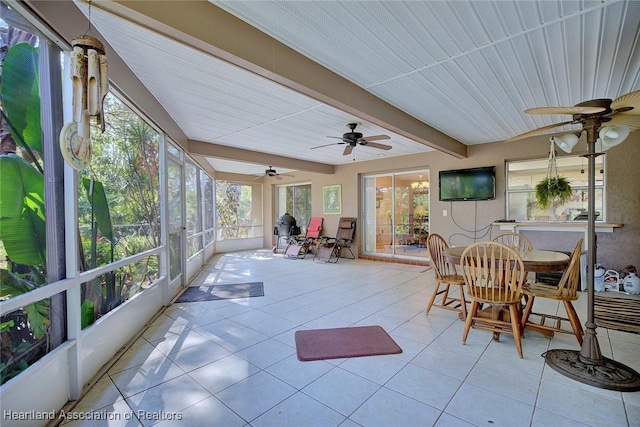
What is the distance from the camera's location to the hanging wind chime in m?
1.45

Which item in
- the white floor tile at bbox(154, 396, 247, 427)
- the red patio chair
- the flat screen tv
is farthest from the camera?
the red patio chair

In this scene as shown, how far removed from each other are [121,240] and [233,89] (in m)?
1.91

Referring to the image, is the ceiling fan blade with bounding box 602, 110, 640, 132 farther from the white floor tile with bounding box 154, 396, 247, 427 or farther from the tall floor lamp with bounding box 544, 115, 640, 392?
the white floor tile with bounding box 154, 396, 247, 427

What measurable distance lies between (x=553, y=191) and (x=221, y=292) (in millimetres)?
5562

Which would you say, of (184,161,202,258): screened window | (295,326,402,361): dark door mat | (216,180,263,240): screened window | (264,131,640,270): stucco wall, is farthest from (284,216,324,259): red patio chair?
(295,326,402,361): dark door mat

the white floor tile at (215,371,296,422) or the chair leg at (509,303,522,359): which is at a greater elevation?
the chair leg at (509,303,522,359)

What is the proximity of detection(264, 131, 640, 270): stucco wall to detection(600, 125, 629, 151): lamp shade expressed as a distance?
9.40ft

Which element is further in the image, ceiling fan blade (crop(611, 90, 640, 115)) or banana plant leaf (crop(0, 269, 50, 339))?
ceiling fan blade (crop(611, 90, 640, 115))

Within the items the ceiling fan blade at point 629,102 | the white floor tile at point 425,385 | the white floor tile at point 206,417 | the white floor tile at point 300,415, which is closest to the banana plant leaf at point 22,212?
the white floor tile at point 206,417

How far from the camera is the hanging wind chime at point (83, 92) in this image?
1449 mm

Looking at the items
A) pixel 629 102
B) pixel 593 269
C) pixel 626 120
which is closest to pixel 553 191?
pixel 626 120

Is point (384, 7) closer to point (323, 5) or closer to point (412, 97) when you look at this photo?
point (323, 5)

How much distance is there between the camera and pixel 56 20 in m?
1.70

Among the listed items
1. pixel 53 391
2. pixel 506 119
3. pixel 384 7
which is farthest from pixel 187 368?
pixel 506 119
